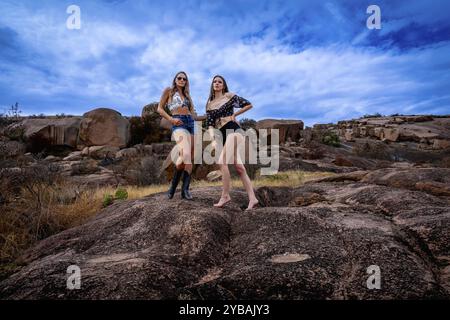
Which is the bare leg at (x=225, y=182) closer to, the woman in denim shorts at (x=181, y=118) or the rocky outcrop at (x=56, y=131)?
the woman in denim shorts at (x=181, y=118)

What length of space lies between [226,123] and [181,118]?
0.75 metres

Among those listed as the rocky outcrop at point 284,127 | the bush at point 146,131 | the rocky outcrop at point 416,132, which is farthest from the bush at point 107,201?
the rocky outcrop at point 416,132

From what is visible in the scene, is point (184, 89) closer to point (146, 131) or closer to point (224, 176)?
point (224, 176)

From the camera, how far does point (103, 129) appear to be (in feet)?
71.8

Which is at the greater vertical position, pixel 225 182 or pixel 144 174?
pixel 225 182

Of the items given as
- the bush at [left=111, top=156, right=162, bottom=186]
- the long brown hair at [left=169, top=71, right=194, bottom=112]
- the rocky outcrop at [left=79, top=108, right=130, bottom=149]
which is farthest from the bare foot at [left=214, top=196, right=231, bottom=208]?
the rocky outcrop at [left=79, top=108, right=130, bottom=149]

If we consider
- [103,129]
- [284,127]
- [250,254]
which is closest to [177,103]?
[250,254]

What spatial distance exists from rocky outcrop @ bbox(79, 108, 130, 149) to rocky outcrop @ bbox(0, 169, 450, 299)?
18180mm

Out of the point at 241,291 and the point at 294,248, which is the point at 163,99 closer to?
the point at 294,248

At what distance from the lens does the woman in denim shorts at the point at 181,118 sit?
5.08 m

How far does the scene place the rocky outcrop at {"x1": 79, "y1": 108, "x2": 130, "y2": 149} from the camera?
21.9 m

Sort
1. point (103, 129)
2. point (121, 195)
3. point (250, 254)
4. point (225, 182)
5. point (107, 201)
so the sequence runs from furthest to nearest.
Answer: point (103, 129), point (121, 195), point (107, 201), point (225, 182), point (250, 254)
